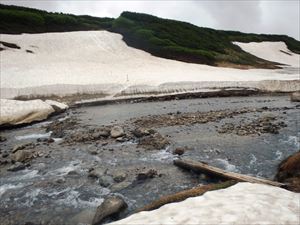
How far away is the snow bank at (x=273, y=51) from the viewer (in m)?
78.0

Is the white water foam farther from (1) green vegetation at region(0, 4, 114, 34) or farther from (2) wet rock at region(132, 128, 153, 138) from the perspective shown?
(1) green vegetation at region(0, 4, 114, 34)

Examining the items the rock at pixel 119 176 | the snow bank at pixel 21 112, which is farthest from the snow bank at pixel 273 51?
Result: the rock at pixel 119 176

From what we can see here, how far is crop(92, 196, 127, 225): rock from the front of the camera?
29.6ft

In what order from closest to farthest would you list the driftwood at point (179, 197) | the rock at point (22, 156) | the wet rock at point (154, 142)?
the driftwood at point (179, 197) < the rock at point (22, 156) < the wet rock at point (154, 142)

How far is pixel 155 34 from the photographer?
6344 cm

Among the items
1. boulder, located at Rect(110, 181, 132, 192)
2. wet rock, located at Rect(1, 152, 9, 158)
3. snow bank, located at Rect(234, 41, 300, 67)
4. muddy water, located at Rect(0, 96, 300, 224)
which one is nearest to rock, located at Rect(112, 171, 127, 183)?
muddy water, located at Rect(0, 96, 300, 224)

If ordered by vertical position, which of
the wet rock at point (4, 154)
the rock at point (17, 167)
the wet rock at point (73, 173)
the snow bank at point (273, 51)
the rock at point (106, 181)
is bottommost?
the wet rock at point (4, 154)

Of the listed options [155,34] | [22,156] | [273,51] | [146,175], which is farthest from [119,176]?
[273,51]

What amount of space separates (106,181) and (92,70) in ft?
105

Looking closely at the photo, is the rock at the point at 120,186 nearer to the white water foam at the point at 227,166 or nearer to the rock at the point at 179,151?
the rock at the point at 179,151

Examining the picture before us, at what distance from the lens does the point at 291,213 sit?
21.0ft

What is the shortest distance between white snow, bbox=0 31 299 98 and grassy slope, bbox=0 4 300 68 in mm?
3641

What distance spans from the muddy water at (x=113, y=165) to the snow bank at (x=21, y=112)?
1088 millimetres

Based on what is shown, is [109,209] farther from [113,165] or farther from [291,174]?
[291,174]
